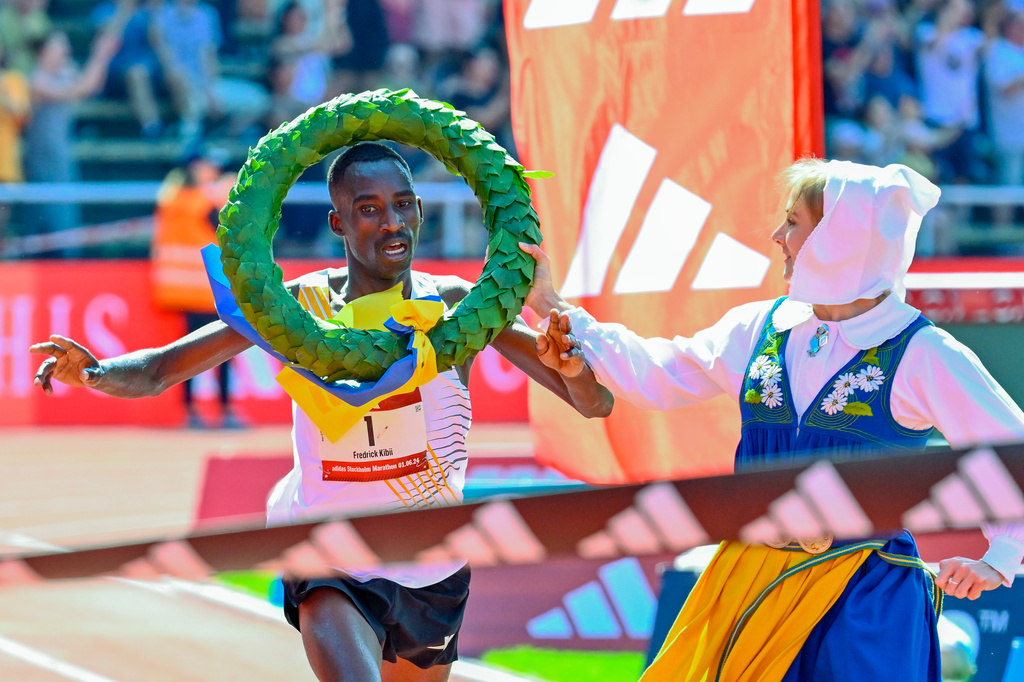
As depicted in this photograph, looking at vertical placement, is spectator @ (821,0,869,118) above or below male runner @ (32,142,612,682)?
above

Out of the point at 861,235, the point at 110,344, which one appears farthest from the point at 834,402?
the point at 110,344

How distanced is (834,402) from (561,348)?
0.62 m

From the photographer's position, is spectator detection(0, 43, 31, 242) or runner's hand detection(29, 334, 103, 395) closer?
runner's hand detection(29, 334, 103, 395)

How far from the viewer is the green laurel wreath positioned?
9.20 feet

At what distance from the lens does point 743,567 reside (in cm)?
279

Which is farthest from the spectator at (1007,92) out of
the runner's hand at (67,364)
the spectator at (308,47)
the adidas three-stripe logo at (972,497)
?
the adidas three-stripe logo at (972,497)

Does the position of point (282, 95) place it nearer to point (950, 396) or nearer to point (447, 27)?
point (447, 27)

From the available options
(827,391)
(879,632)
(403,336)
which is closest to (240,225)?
(403,336)

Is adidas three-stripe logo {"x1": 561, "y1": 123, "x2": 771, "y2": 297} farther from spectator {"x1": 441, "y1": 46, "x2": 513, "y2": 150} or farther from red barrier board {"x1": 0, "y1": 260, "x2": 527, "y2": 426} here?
spectator {"x1": 441, "y1": 46, "x2": 513, "y2": 150}

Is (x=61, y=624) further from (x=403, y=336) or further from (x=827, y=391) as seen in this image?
(x=827, y=391)

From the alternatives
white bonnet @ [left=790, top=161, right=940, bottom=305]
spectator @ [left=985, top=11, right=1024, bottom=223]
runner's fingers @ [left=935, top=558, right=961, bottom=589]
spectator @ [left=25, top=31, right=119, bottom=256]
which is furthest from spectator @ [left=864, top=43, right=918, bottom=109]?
runner's fingers @ [left=935, top=558, right=961, bottom=589]

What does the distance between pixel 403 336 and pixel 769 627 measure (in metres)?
1.01

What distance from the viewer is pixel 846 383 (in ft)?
8.75

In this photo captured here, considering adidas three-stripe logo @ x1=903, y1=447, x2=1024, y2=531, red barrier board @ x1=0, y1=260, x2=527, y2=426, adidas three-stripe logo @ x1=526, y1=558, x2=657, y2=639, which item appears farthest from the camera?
red barrier board @ x1=0, y1=260, x2=527, y2=426
